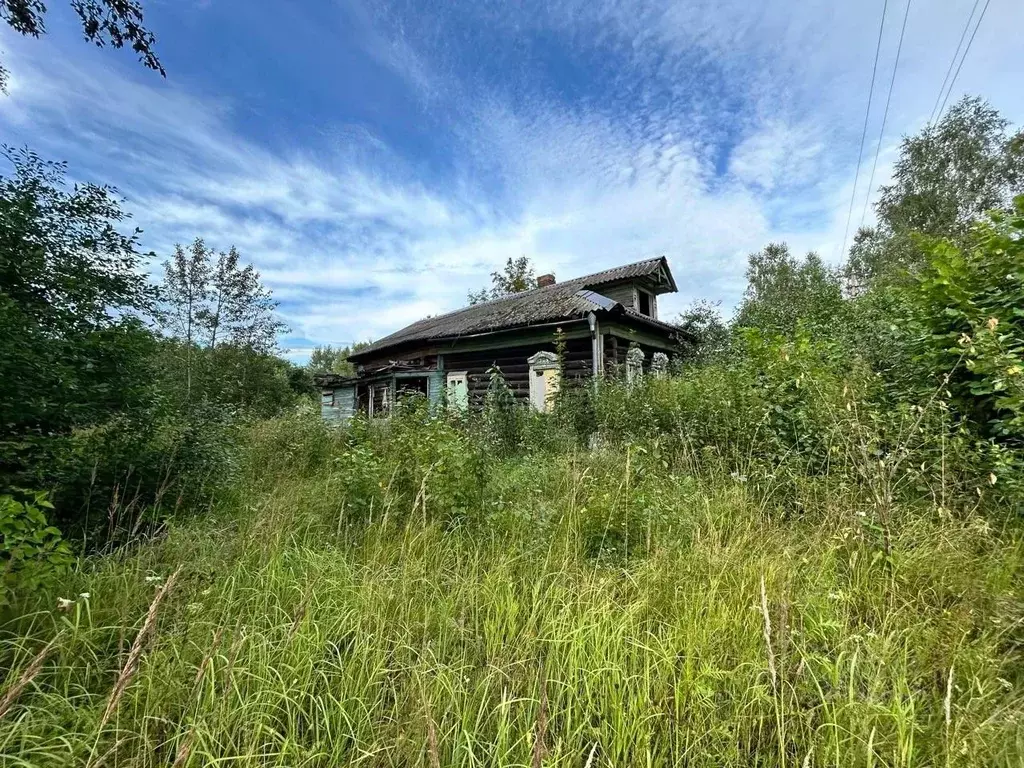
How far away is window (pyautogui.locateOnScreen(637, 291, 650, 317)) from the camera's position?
12.7 metres

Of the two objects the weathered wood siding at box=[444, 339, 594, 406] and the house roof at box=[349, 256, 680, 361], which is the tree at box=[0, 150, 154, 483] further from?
the house roof at box=[349, 256, 680, 361]

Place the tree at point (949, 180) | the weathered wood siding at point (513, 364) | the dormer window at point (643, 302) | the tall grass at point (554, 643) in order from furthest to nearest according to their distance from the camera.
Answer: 1. the tree at point (949, 180)
2. the dormer window at point (643, 302)
3. the weathered wood siding at point (513, 364)
4. the tall grass at point (554, 643)

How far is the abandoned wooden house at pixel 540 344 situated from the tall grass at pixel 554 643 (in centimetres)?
518

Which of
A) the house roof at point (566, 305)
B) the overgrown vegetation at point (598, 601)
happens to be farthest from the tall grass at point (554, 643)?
the house roof at point (566, 305)

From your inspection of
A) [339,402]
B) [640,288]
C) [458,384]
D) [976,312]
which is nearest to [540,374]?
[458,384]

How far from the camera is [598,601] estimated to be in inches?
78.7

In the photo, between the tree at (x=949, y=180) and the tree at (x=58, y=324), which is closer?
the tree at (x=58, y=324)

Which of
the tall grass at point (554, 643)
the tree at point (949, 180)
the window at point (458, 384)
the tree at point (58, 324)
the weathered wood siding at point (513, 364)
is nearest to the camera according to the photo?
the tall grass at point (554, 643)

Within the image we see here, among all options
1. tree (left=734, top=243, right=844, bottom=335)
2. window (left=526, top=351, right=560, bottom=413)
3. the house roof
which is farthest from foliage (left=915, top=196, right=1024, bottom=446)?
window (left=526, top=351, right=560, bottom=413)

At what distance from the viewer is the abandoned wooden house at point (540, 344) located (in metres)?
9.55

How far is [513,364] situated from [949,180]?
18.5 metres

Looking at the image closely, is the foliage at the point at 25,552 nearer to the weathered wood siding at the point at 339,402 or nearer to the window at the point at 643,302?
the window at the point at 643,302

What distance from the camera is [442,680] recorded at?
150 centimetres

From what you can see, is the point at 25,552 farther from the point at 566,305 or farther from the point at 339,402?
the point at 339,402
